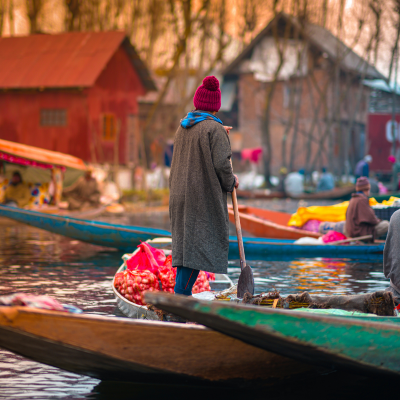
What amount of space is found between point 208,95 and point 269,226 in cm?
749

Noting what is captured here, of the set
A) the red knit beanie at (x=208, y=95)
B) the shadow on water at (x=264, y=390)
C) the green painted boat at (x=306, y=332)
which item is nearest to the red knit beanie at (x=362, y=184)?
the red knit beanie at (x=208, y=95)

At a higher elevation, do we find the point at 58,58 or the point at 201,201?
the point at 58,58

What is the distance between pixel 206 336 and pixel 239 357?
12.2 inches

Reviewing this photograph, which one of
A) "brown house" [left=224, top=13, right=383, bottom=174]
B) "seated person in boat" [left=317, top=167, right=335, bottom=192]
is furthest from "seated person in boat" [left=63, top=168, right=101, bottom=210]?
"brown house" [left=224, top=13, right=383, bottom=174]

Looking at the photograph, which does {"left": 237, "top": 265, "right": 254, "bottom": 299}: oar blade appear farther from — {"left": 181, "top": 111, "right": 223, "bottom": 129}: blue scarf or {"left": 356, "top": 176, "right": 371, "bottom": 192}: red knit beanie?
{"left": 356, "top": 176, "right": 371, "bottom": 192}: red knit beanie

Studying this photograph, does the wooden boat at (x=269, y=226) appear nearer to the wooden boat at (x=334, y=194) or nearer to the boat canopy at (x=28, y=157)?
the boat canopy at (x=28, y=157)

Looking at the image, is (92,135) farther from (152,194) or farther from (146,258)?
(146,258)

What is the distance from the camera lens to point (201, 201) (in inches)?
185

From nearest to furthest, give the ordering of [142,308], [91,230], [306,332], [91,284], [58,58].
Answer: [306,332], [142,308], [91,284], [91,230], [58,58]

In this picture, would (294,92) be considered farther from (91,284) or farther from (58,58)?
(91,284)

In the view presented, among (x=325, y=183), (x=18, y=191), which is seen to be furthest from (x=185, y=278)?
(x=325, y=183)

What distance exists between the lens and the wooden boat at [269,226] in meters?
11.5

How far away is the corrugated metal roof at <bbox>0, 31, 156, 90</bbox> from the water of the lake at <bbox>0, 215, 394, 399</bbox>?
41.0 ft

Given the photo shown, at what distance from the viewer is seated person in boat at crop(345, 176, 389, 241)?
31.8 ft
